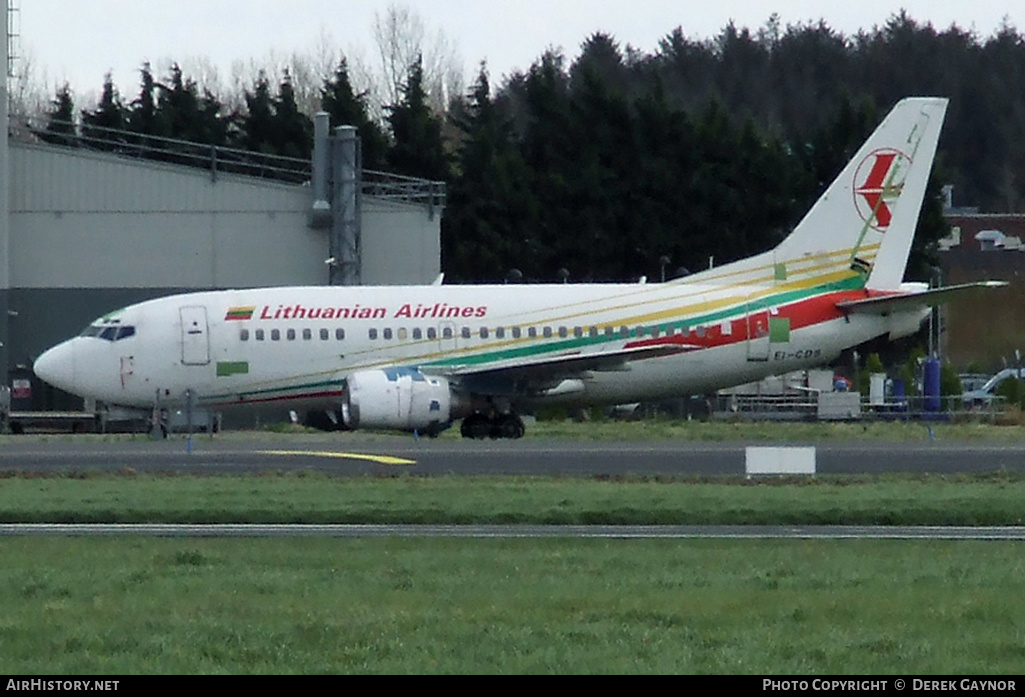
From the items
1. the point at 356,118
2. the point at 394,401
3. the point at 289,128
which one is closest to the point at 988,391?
the point at 394,401

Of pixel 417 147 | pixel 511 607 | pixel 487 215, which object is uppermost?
pixel 417 147

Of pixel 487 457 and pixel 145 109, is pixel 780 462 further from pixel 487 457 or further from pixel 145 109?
pixel 145 109

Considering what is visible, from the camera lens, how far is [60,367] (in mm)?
40062

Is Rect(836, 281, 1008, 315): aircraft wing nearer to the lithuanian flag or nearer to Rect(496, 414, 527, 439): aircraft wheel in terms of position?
Rect(496, 414, 527, 439): aircraft wheel

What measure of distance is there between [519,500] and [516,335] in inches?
679

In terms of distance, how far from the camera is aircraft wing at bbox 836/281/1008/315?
39.9m

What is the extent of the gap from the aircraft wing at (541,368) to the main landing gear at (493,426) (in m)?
0.70

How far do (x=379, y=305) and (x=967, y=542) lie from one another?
75.3ft

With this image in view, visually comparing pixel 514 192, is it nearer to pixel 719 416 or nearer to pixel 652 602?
pixel 719 416

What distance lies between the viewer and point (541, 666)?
37.3 feet

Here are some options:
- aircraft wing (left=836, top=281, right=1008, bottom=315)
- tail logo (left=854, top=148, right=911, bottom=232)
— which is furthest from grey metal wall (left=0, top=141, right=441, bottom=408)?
aircraft wing (left=836, top=281, right=1008, bottom=315)

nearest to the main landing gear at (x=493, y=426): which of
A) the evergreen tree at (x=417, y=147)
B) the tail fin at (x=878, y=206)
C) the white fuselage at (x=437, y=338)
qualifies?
the white fuselage at (x=437, y=338)

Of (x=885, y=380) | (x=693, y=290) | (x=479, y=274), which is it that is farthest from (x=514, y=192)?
(x=693, y=290)

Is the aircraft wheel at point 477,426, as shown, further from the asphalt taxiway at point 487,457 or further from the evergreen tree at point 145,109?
the evergreen tree at point 145,109
